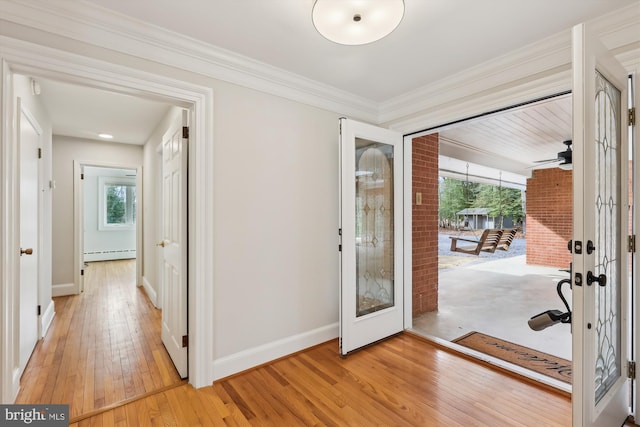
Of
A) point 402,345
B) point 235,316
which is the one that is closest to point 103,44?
point 235,316

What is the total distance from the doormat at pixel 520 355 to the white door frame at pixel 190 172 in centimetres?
244

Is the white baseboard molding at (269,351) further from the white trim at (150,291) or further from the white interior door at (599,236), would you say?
the white trim at (150,291)

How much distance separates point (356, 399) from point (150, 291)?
3.59 meters

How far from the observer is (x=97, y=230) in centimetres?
736

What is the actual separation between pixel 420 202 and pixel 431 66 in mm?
1626

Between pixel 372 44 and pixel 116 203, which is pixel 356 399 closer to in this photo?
pixel 372 44

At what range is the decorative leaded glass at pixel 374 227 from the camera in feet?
8.96

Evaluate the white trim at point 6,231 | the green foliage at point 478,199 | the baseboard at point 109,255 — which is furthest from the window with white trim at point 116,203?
the green foliage at point 478,199

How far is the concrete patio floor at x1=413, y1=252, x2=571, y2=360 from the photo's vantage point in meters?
3.09

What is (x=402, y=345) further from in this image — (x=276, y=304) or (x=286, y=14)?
(x=286, y=14)

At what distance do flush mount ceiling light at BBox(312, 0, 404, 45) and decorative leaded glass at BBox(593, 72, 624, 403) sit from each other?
3.50 feet

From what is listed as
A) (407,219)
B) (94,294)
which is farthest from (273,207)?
(94,294)

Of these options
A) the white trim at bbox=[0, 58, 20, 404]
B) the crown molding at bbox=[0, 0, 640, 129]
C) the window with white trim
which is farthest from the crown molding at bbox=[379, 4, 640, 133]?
the window with white trim

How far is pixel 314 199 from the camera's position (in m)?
2.69
